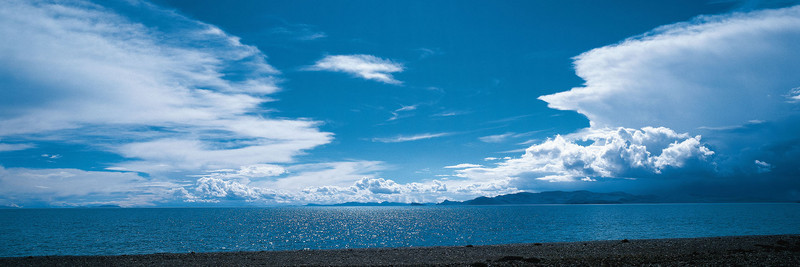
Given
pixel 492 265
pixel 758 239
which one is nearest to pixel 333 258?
pixel 492 265

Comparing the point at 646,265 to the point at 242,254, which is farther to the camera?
the point at 242,254

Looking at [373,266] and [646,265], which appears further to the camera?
[373,266]

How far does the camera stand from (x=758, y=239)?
49688 mm

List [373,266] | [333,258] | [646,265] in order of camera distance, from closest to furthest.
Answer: [646,265], [373,266], [333,258]

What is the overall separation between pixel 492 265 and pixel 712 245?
30926 millimetres

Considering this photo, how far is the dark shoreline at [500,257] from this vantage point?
31122 millimetres

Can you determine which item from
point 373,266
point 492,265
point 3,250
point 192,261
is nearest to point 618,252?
point 492,265

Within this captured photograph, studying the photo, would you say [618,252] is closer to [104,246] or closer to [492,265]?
[492,265]

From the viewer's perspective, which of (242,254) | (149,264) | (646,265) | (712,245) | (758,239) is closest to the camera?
(646,265)

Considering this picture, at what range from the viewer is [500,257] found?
3694cm

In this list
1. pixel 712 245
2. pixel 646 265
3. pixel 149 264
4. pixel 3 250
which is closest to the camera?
pixel 646 265

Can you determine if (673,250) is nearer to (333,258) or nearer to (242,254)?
(333,258)

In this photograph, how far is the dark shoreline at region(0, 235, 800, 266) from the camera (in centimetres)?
3112

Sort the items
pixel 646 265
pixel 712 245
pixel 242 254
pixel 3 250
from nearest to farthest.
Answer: pixel 646 265
pixel 242 254
pixel 712 245
pixel 3 250
